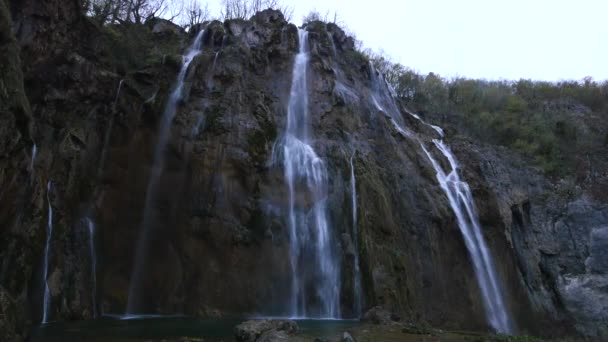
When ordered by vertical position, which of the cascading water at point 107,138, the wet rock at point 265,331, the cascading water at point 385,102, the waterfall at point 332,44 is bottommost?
the wet rock at point 265,331

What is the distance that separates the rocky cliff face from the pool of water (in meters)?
1.73

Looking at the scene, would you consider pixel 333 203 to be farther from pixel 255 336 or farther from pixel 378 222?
pixel 255 336

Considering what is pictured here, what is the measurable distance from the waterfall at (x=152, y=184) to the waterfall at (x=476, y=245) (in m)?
12.8

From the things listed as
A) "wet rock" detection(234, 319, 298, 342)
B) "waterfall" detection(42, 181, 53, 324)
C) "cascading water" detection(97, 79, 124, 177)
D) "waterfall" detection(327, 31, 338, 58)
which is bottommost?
"wet rock" detection(234, 319, 298, 342)

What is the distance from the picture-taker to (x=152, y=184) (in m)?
21.5

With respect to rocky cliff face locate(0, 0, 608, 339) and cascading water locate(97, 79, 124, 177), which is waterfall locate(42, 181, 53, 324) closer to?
rocky cliff face locate(0, 0, 608, 339)

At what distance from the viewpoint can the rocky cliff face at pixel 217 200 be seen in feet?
64.7

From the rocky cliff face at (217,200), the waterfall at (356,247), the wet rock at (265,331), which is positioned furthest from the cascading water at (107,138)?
the wet rock at (265,331)

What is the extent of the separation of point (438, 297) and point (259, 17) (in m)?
18.7

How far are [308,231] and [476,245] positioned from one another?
802 cm

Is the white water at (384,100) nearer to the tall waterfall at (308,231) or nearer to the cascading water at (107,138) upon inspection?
the tall waterfall at (308,231)

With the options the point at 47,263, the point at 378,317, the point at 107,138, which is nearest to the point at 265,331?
the point at 378,317

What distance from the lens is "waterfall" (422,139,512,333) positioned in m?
22.4

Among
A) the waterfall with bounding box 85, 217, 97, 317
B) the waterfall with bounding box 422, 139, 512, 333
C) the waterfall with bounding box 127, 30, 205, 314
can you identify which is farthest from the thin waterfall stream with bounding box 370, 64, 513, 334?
the waterfall with bounding box 85, 217, 97, 317
